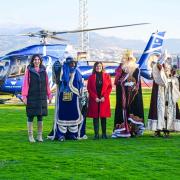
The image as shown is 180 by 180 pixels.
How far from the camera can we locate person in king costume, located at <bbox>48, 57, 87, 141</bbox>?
11.1 m

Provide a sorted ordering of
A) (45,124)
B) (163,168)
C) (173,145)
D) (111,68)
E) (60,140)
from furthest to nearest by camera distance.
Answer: (111,68)
(45,124)
(60,140)
(173,145)
(163,168)

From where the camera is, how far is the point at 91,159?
849cm

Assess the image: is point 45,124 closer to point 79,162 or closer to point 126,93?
point 126,93

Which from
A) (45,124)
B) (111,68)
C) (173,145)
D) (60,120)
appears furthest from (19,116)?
(111,68)

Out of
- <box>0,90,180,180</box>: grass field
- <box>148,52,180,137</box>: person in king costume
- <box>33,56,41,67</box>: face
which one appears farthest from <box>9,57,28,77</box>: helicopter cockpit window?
<box>33,56,41,67</box>: face

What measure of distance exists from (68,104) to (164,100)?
192cm

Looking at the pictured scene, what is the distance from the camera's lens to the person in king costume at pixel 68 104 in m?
11.1

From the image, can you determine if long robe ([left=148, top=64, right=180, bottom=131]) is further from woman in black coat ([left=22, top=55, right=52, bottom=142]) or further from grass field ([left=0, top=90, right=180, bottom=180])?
woman in black coat ([left=22, top=55, right=52, bottom=142])

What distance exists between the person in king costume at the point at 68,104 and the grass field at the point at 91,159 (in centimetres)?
40

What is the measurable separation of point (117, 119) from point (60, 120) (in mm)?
1186

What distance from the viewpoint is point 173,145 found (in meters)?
10.1

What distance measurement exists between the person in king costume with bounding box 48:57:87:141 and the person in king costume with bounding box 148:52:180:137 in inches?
55.4

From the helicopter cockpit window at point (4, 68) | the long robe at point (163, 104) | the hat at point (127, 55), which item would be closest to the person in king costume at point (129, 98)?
the hat at point (127, 55)

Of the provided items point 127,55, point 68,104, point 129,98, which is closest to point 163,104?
point 129,98
